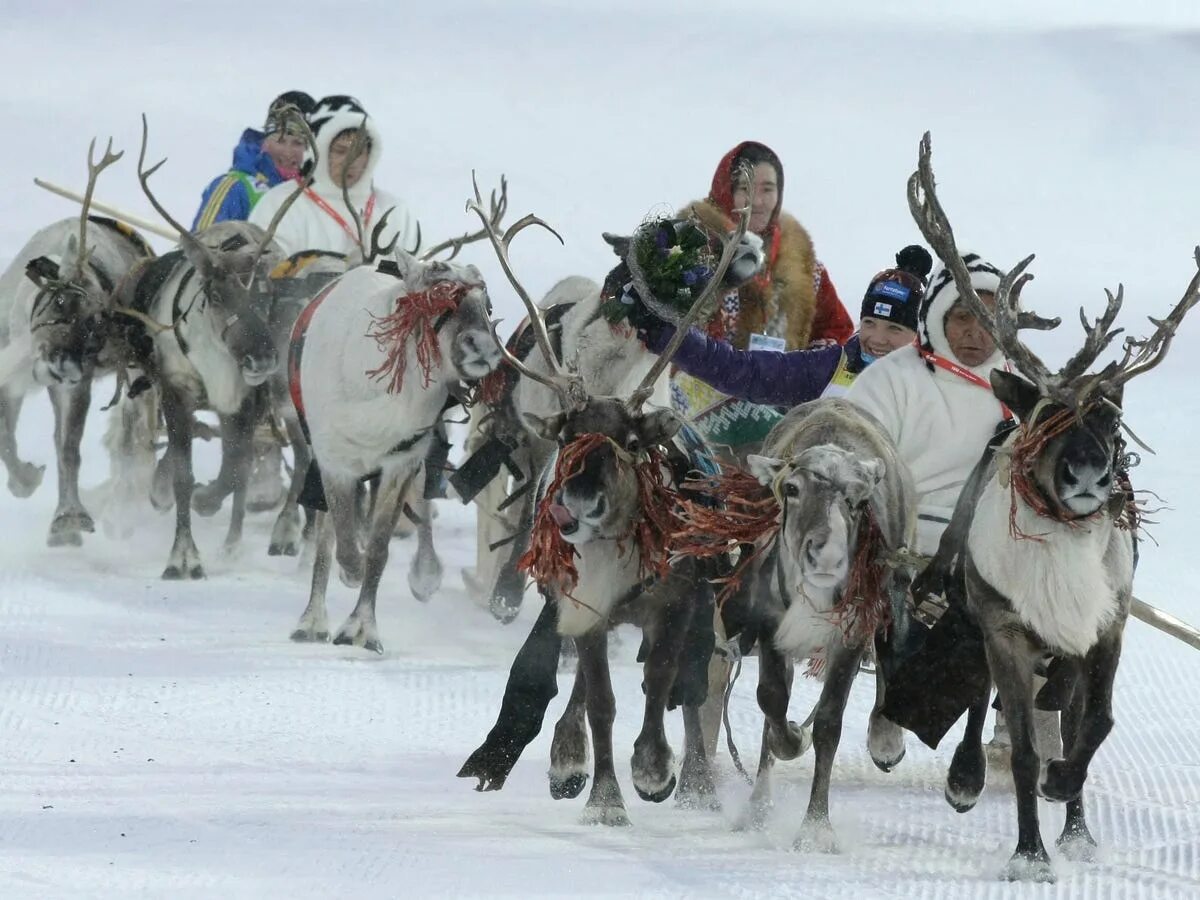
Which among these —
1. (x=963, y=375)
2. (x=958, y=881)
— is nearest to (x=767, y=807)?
(x=958, y=881)

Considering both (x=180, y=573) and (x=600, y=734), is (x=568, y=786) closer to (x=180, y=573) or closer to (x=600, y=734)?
(x=600, y=734)

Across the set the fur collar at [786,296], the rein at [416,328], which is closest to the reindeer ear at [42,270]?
the rein at [416,328]

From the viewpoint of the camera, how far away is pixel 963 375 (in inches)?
314

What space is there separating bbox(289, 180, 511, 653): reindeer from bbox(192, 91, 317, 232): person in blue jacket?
255 centimetres

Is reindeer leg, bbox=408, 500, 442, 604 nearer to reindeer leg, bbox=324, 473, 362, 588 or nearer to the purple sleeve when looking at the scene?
reindeer leg, bbox=324, 473, 362, 588

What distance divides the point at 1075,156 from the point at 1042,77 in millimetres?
3659

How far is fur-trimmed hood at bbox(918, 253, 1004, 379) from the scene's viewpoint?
7.95 meters

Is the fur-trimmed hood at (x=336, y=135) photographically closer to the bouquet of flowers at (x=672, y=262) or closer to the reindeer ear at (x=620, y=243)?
the reindeer ear at (x=620, y=243)

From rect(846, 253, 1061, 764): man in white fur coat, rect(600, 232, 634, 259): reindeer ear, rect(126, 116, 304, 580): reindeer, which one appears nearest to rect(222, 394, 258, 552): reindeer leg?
rect(126, 116, 304, 580): reindeer

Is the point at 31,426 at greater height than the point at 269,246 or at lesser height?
lesser

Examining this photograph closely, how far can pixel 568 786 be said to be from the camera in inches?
288

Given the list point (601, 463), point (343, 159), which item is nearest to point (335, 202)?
point (343, 159)

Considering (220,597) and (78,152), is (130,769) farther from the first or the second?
(78,152)

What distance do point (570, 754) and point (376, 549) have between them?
3096mm
